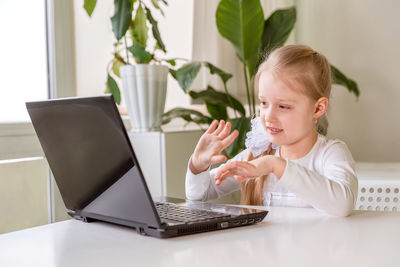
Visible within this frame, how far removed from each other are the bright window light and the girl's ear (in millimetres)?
1297

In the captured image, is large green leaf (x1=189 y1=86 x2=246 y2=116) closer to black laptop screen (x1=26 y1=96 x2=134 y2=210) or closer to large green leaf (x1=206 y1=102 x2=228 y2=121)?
large green leaf (x1=206 y1=102 x2=228 y2=121)

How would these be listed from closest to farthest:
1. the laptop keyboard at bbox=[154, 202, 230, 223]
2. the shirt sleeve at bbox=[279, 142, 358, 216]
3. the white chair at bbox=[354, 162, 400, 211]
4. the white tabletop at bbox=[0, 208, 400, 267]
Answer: the white tabletop at bbox=[0, 208, 400, 267] → the laptop keyboard at bbox=[154, 202, 230, 223] → the shirt sleeve at bbox=[279, 142, 358, 216] → the white chair at bbox=[354, 162, 400, 211]

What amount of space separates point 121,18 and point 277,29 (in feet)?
2.92

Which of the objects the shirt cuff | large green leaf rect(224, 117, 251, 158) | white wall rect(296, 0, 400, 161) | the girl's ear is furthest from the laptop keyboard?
white wall rect(296, 0, 400, 161)

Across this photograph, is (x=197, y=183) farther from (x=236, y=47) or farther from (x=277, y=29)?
(x=277, y=29)

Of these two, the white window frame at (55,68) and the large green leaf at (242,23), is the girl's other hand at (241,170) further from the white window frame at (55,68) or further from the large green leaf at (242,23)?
the large green leaf at (242,23)

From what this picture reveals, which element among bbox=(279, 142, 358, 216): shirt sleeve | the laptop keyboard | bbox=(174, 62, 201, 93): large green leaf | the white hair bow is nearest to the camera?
the laptop keyboard

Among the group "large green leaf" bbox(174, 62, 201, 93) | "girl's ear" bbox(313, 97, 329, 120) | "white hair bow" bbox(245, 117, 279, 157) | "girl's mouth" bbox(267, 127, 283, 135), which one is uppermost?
"large green leaf" bbox(174, 62, 201, 93)

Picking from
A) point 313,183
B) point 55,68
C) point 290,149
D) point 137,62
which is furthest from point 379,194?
point 55,68

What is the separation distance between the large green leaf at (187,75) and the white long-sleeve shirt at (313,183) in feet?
2.61

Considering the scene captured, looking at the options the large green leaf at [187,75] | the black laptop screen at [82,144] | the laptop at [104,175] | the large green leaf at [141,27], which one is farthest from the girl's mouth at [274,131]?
the large green leaf at [141,27]

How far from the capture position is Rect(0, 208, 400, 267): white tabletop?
2.49 ft

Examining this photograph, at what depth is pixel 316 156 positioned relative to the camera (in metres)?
1.39

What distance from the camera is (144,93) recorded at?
7.24 feet
